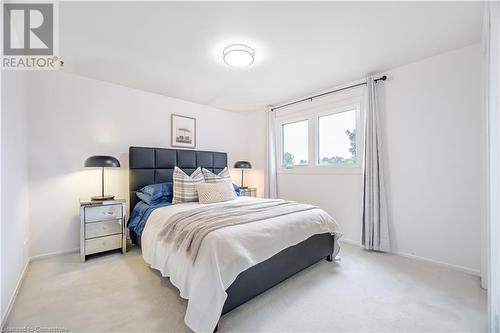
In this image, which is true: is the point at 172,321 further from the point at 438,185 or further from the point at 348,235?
the point at 438,185

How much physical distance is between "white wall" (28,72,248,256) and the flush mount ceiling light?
187cm

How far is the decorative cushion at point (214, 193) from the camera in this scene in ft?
9.40

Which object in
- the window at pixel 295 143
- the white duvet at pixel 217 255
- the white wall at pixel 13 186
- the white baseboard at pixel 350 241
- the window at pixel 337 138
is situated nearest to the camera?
the white duvet at pixel 217 255

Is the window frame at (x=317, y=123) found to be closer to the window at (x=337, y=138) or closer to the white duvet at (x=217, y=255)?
the window at (x=337, y=138)

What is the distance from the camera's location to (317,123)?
368 cm

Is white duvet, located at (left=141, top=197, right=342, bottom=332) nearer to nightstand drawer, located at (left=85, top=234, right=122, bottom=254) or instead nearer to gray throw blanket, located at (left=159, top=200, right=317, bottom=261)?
gray throw blanket, located at (left=159, top=200, right=317, bottom=261)

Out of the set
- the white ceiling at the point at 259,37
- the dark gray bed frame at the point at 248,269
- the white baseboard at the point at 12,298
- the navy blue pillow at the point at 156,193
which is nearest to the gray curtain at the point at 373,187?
the white ceiling at the point at 259,37

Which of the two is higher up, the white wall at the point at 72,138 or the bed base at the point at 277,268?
the white wall at the point at 72,138

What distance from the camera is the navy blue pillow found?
290 centimetres

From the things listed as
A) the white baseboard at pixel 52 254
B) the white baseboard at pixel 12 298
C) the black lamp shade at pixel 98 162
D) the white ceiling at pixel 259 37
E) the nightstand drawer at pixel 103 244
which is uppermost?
the white ceiling at pixel 259 37

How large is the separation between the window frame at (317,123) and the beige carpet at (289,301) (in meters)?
1.51

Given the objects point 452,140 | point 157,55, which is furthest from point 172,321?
point 452,140

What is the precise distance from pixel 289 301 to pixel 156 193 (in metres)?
2.16

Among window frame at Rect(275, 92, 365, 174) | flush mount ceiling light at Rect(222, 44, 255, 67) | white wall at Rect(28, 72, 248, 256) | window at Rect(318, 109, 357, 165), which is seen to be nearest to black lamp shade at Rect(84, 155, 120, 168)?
white wall at Rect(28, 72, 248, 256)
